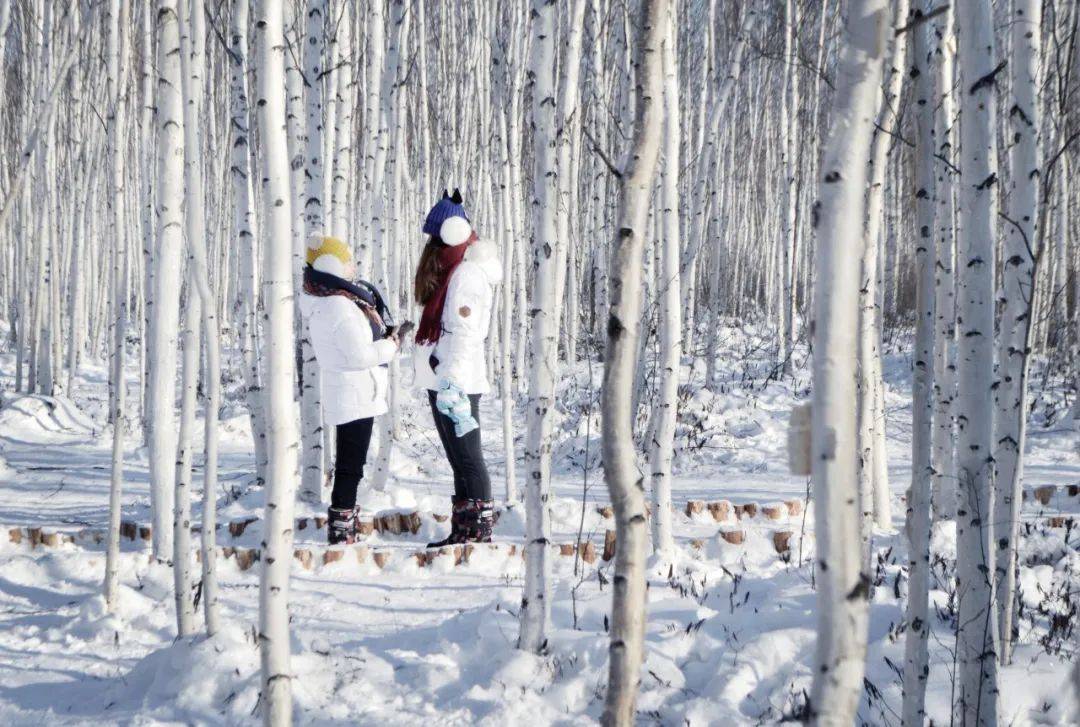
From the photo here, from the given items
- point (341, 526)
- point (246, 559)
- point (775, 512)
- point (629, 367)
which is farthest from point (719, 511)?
point (629, 367)

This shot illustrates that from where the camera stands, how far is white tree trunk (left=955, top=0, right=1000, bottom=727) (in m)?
1.95

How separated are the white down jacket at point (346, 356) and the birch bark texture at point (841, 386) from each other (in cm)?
277

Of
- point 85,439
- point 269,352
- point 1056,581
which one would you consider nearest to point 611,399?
point 269,352

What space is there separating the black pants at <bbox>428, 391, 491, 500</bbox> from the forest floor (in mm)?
300

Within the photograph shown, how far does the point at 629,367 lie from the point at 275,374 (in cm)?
99

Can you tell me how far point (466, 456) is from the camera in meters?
3.71

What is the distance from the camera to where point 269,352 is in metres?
2.05

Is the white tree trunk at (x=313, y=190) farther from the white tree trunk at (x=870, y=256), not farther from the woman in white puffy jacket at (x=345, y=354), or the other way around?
the white tree trunk at (x=870, y=256)

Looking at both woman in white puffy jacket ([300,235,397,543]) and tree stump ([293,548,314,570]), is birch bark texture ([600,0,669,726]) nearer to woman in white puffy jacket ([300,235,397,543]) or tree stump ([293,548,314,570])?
woman in white puffy jacket ([300,235,397,543])

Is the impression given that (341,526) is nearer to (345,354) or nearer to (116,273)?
(345,354)

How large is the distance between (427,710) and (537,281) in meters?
1.33

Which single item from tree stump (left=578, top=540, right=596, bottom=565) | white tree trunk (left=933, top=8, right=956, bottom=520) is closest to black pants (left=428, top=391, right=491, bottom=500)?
tree stump (left=578, top=540, right=596, bottom=565)

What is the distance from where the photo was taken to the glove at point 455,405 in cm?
360

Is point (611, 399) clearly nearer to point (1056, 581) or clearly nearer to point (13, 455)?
point (1056, 581)
